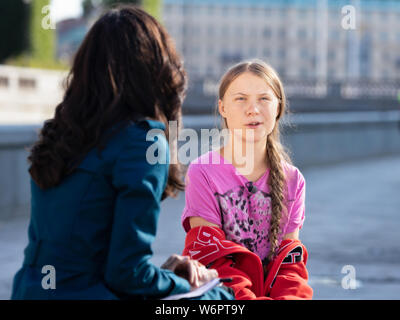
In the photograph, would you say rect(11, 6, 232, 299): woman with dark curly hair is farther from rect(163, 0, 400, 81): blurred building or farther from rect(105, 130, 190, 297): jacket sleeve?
rect(163, 0, 400, 81): blurred building

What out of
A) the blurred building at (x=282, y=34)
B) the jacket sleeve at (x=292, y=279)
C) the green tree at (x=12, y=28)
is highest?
the blurred building at (x=282, y=34)

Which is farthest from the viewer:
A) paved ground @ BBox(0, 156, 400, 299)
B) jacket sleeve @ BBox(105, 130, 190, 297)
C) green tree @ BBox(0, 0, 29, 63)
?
green tree @ BBox(0, 0, 29, 63)

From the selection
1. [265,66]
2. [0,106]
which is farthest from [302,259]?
[0,106]

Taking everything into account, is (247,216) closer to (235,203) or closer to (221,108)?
Result: (235,203)

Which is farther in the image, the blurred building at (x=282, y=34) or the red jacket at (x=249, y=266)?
the blurred building at (x=282, y=34)

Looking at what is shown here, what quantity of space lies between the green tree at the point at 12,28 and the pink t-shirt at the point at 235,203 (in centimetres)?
3486

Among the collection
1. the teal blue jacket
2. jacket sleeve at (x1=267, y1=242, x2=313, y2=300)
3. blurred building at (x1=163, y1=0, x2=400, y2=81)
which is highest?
blurred building at (x1=163, y1=0, x2=400, y2=81)

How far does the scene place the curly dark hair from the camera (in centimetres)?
193

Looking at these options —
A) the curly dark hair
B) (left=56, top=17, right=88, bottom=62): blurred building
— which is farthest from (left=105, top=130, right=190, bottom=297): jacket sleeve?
(left=56, top=17, right=88, bottom=62): blurred building

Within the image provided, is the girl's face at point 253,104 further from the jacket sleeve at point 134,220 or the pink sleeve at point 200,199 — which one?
the jacket sleeve at point 134,220

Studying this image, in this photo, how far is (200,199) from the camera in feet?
8.57

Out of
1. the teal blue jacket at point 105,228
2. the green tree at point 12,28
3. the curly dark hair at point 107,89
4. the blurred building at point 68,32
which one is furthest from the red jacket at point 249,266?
the blurred building at point 68,32

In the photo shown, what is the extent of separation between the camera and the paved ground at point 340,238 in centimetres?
463

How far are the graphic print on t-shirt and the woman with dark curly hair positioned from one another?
573 millimetres
